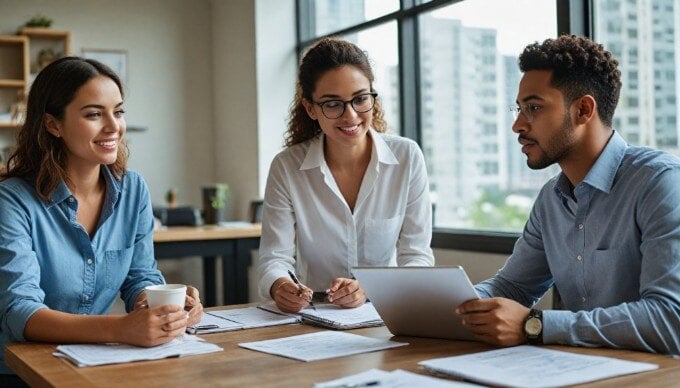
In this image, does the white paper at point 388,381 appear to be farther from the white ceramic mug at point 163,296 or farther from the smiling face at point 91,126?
the smiling face at point 91,126

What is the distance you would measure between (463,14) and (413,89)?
0.53m

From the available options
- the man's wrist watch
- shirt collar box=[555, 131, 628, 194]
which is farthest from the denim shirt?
shirt collar box=[555, 131, 628, 194]

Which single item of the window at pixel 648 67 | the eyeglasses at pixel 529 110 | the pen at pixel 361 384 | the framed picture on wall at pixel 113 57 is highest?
the framed picture on wall at pixel 113 57

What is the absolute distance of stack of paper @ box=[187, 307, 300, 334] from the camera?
1.71 m

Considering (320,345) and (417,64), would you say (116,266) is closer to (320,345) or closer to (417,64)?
(320,345)

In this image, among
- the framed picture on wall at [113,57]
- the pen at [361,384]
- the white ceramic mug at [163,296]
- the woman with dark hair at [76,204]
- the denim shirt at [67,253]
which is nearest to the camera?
the pen at [361,384]

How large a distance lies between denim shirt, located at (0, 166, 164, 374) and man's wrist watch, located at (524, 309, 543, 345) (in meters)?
0.97

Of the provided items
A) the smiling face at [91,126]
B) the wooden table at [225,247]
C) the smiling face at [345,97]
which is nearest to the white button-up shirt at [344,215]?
the smiling face at [345,97]

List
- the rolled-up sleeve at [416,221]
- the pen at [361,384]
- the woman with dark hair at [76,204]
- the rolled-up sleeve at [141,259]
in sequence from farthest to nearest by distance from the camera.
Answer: the rolled-up sleeve at [416,221] < the rolled-up sleeve at [141,259] < the woman with dark hair at [76,204] < the pen at [361,384]

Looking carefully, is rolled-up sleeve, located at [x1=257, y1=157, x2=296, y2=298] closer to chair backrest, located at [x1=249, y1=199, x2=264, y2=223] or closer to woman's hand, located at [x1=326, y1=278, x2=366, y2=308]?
woman's hand, located at [x1=326, y1=278, x2=366, y2=308]

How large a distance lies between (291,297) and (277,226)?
409 mm

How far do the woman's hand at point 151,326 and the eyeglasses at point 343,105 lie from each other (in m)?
0.85

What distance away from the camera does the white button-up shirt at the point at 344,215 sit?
2279 mm

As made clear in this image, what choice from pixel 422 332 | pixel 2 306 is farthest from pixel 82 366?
pixel 422 332
